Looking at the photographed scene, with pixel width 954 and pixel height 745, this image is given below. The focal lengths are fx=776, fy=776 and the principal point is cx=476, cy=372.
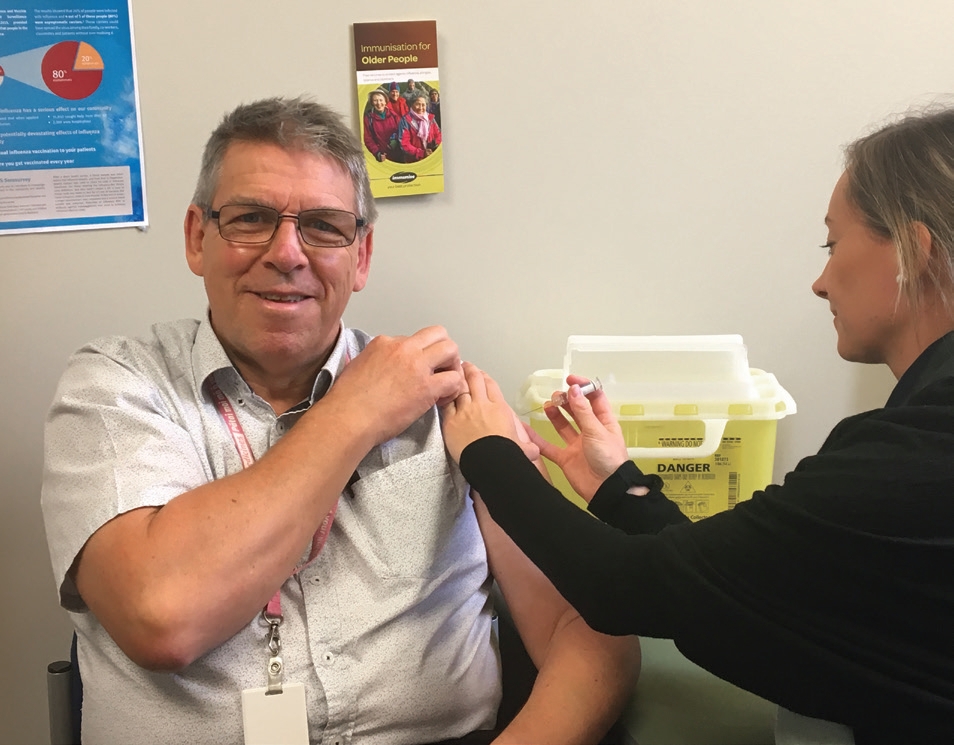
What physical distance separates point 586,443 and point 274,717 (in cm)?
71

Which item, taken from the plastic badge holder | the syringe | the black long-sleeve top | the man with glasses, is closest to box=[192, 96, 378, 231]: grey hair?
the man with glasses

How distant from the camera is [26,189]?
1686 mm

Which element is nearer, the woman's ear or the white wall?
the woman's ear

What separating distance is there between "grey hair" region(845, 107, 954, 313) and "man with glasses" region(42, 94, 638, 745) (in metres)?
0.72

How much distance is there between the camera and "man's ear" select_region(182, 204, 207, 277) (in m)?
1.39

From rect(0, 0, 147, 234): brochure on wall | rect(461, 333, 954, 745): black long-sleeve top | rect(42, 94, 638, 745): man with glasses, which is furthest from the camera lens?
rect(0, 0, 147, 234): brochure on wall

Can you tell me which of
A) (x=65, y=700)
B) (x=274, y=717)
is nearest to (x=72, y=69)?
(x=65, y=700)

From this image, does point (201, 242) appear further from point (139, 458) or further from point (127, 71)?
point (127, 71)

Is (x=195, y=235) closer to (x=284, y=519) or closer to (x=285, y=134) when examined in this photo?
(x=285, y=134)

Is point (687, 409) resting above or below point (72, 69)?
below

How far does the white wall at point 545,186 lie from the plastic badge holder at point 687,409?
186 millimetres

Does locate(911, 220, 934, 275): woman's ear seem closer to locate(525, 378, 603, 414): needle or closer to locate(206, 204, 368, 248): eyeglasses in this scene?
locate(525, 378, 603, 414): needle

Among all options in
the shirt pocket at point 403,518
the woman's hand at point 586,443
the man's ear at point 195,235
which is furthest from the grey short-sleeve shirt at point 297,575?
the woman's hand at point 586,443

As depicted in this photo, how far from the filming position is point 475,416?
4.50 ft
